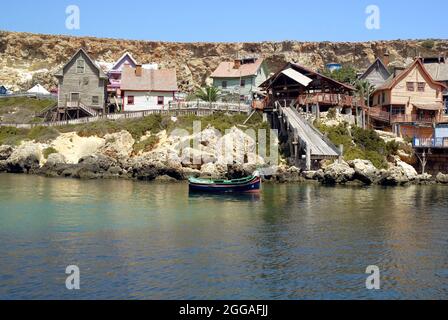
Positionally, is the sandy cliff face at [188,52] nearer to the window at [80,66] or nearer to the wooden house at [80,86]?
the wooden house at [80,86]

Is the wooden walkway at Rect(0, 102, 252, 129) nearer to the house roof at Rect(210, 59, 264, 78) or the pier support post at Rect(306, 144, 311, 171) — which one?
the house roof at Rect(210, 59, 264, 78)

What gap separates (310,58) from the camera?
11969 cm

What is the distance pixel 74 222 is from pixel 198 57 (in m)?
89.6

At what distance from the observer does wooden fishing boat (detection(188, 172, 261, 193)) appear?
5097 cm

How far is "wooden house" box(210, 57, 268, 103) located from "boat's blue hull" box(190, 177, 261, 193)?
31595mm

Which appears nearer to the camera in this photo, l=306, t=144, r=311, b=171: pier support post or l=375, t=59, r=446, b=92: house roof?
l=306, t=144, r=311, b=171: pier support post

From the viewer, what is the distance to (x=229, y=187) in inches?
2048

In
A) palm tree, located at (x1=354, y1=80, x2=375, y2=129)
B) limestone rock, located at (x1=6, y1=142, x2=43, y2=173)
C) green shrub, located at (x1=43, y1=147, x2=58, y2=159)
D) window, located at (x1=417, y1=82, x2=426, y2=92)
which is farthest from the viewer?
palm tree, located at (x1=354, y1=80, x2=375, y2=129)

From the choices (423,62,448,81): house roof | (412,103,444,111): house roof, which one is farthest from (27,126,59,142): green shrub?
(423,62,448,81): house roof

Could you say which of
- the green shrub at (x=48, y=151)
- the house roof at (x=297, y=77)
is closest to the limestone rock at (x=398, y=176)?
the house roof at (x=297, y=77)

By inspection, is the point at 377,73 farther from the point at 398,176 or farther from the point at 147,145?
the point at 147,145

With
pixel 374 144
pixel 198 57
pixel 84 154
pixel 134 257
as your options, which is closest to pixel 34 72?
pixel 198 57

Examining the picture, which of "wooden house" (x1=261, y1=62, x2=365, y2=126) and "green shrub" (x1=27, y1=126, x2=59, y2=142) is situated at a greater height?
"wooden house" (x1=261, y1=62, x2=365, y2=126)
